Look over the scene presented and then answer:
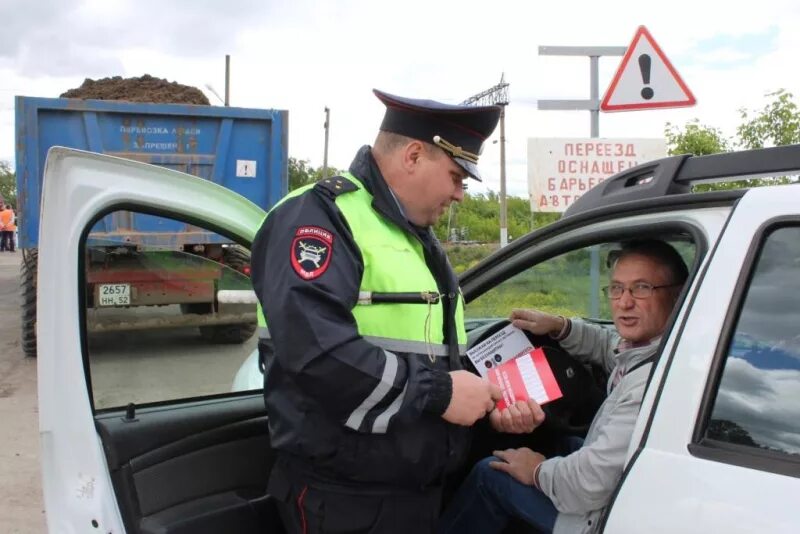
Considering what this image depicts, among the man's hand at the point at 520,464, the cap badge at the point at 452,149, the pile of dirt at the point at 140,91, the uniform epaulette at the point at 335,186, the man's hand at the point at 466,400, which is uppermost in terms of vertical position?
the pile of dirt at the point at 140,91

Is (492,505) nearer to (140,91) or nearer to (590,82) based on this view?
(590,82)

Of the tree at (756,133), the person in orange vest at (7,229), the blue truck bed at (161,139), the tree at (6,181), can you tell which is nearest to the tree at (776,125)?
the tree at (756,133)

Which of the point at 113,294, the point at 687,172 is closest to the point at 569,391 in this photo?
the point at 687,172

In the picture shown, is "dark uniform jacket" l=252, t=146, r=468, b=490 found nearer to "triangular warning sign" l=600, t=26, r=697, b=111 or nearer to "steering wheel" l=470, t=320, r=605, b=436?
"steering wheel" l=470, t=320, r=605, b=436

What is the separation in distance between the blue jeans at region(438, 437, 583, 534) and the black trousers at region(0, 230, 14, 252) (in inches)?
1061

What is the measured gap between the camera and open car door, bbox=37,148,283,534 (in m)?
1.68

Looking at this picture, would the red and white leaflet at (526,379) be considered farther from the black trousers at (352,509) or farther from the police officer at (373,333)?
the black trousers at (352,509)

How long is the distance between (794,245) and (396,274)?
79 centimetres

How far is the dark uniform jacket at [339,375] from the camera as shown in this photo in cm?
150

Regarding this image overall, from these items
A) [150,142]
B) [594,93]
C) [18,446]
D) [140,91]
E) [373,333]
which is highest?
[140,91]

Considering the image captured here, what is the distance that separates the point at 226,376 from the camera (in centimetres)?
241

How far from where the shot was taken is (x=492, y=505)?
7.59 ft

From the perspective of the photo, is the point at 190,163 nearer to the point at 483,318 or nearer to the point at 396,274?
the point at 483,318

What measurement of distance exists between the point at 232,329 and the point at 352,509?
101 cm
